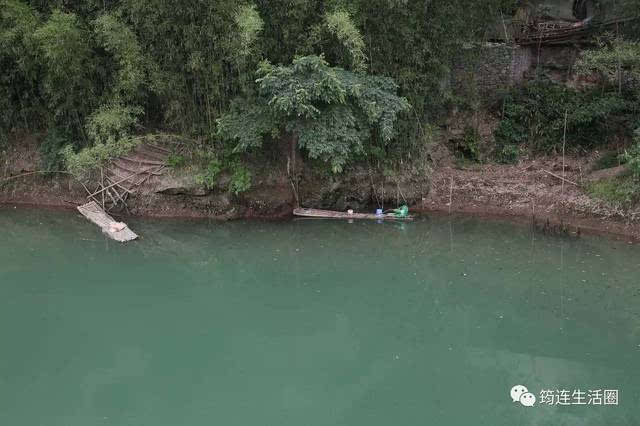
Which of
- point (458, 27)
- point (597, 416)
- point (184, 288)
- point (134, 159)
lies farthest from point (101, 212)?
point (597, 416)

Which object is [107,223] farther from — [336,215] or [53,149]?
[336,215]

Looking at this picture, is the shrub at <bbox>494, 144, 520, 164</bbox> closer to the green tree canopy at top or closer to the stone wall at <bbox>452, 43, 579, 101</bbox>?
the stone wall at <bbox>452, 43, 579, 101</bbox>

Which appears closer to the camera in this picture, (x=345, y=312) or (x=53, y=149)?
(x=345, y=312)

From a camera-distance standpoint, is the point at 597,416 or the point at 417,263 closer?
the point at 597,416

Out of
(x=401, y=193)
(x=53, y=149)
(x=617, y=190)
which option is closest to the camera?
(x=617, y=190)

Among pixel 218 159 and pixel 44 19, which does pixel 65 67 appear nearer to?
pixel 44 19

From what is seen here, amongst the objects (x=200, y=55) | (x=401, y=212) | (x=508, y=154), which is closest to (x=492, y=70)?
(x=508, y=154)
